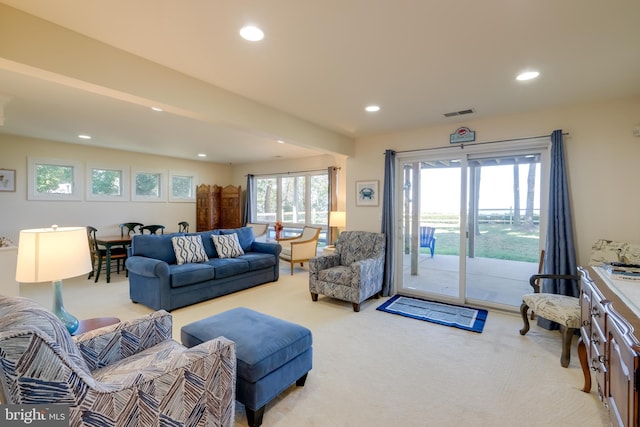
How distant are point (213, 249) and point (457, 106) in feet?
13.4

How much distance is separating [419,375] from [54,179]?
692 cm

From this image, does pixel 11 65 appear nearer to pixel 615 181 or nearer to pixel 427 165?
pixel 427 165

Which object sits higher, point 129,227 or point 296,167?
point 296,167

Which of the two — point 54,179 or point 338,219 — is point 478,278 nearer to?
point 338,219

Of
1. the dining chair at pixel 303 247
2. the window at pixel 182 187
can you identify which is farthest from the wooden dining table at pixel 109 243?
the dining chair at pixel 303 247

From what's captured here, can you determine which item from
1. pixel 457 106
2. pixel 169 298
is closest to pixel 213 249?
pixel 169 298

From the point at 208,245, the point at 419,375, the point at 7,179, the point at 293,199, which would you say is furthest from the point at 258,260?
the point at 7,179

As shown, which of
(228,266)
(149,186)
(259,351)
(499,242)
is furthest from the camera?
(149,186)

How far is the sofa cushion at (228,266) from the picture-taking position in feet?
13.9

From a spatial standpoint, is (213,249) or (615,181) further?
(213,249)

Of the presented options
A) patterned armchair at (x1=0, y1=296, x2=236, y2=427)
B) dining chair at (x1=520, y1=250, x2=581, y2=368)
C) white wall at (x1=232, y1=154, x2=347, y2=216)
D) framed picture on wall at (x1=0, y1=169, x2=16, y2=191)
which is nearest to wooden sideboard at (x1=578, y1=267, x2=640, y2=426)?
dining chair at (x1=520, y1=250, x2=581, y2=368)

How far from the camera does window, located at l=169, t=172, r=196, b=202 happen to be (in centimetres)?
729

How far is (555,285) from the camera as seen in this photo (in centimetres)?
327

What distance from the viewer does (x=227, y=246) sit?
16.1 feet
